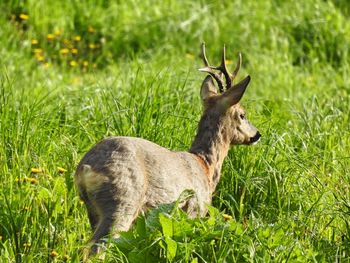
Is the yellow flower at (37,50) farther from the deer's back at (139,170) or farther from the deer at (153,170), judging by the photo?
the deer's back at (139,170)

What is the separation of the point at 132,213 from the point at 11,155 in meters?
1.28

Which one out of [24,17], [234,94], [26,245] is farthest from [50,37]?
[26,245]

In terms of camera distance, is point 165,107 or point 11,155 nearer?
point 11,155

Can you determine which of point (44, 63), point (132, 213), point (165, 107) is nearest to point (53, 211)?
point (132, 213)

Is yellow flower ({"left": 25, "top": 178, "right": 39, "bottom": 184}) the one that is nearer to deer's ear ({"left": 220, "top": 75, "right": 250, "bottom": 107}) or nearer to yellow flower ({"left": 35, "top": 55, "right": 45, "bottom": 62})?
deer's ear ({"left": 220, "top": 75, "right": 250, "bottom": 107})

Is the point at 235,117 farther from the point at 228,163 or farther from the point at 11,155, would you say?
the point at 11,155

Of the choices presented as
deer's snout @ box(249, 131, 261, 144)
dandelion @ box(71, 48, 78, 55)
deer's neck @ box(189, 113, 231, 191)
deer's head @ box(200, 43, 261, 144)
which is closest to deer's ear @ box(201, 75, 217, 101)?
deer's head @ box(200, 43, 261, 144)

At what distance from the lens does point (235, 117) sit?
24.9ft

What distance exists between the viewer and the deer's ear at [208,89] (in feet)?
24.8

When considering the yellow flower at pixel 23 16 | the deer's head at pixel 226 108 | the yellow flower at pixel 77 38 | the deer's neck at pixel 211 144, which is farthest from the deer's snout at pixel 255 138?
the yellow flower at pixel 23 16

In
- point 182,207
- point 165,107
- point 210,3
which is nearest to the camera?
point 182,207

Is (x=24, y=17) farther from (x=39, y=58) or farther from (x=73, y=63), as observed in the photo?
(x=73, y=63)

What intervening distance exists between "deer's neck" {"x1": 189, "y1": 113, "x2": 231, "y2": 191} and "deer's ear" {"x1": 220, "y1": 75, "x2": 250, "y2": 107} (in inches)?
5.5

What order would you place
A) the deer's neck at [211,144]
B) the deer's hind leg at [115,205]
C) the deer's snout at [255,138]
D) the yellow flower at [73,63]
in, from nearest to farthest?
the deer's hind leg at [115,205] → the deer's neck at [211,144] → the deer's snout at [255,138] → the yellow flower at [73,63]
